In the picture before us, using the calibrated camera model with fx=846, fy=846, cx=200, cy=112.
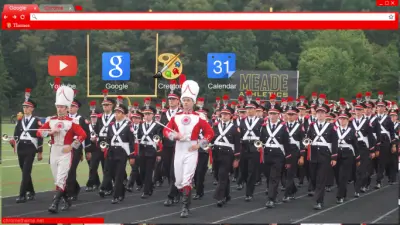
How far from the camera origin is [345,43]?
2105cm

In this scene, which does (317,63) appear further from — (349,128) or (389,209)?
(389,209)

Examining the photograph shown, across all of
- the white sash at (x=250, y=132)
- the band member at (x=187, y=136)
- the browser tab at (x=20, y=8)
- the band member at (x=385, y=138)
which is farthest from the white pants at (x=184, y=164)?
the band member at (x=385, y=138)

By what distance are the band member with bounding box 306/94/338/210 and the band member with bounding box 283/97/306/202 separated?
656 millimetres

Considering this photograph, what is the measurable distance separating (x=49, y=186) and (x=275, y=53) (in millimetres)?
6780

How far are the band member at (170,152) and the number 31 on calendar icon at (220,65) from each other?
790 mm

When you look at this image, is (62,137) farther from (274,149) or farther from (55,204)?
(274,149)

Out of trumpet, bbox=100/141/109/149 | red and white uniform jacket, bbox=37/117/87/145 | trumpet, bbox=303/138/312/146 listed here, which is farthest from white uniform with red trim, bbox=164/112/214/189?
trumpet, bbox=303/138/312/146

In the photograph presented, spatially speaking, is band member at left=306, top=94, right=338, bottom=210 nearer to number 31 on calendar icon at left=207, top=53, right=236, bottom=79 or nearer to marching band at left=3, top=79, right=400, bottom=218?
marching band at left=3, top=79, right=400, bottom=218

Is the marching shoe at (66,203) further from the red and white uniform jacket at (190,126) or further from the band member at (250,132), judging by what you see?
the band member at (250,132)

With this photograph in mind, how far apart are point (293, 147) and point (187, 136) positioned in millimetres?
4483

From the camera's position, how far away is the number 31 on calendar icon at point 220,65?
55.1 ft

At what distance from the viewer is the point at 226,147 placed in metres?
16.6

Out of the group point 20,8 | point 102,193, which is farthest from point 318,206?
point 20,8

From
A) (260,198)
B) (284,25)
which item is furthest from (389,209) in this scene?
(284,25)
